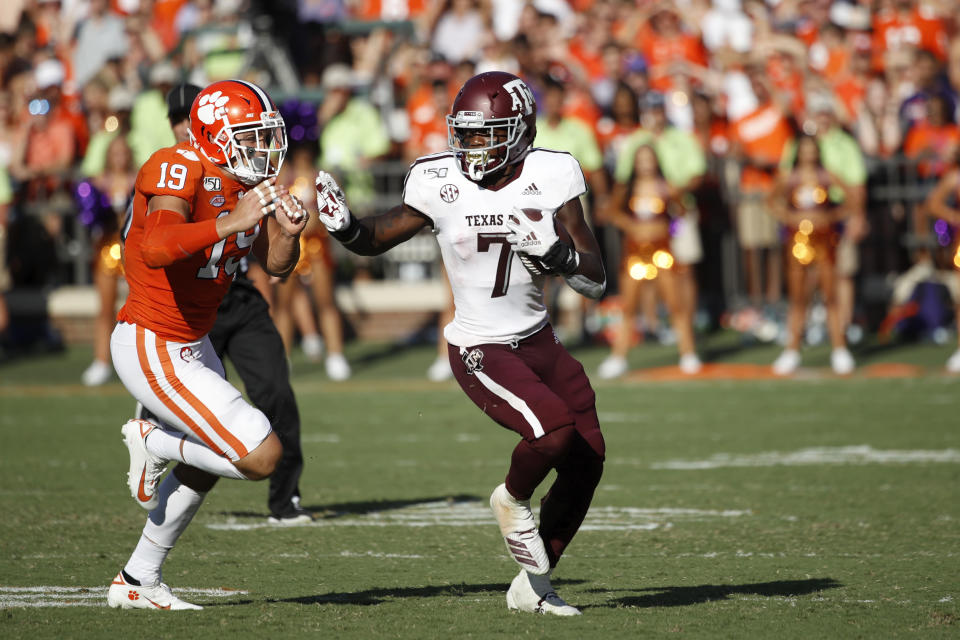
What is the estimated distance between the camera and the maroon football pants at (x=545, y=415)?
523 centimetres

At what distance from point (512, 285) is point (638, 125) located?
8.20 m

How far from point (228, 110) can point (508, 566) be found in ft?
7.06

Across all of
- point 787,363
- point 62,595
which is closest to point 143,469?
point 62,595

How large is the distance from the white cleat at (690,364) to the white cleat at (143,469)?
7904 mm

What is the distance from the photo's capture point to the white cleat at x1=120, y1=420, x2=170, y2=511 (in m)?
5.42

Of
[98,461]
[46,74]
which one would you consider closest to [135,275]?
[98,461]

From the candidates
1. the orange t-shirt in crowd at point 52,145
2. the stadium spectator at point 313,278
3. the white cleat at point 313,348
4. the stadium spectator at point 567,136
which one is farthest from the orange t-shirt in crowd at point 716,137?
the orange t-shirt in crowd at point 52,145

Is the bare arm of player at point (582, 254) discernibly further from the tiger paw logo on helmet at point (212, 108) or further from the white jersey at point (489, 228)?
the tiger paw logo on helmet at point (212, 108)

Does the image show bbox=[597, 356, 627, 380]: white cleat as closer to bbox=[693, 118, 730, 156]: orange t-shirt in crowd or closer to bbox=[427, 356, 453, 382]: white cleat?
bbox=[427, 356, 453, 382]: white cleat

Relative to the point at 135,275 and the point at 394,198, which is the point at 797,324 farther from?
the point at 135,275

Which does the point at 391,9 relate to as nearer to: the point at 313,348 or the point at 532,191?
the point at 313,348

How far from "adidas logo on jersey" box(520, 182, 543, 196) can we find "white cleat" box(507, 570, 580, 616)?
1.34 meters

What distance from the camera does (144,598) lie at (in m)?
5.38

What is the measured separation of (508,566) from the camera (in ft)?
20.1
